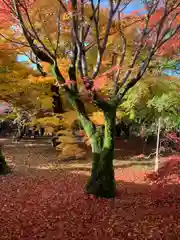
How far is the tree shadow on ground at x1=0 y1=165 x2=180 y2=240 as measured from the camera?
231 inches

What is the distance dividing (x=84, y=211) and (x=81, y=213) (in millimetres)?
174

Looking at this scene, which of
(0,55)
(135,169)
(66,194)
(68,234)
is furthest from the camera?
(135,169)

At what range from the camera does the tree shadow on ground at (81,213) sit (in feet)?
19.3

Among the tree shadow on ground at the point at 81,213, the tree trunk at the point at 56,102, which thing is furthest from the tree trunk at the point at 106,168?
the tree trunk at the point at 56,102

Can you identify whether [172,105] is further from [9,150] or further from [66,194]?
[9,150]

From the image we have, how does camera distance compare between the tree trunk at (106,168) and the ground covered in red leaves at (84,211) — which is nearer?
the ground covered in red leaves at (84,211)

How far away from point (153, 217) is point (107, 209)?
1165mm

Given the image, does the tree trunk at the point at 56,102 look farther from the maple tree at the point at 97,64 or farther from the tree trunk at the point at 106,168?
the tree trunk at the point at 106,168

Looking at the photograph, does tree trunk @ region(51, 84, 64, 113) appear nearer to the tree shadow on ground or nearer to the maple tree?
the tree shadow on ground

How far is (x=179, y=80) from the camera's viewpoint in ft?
48.6

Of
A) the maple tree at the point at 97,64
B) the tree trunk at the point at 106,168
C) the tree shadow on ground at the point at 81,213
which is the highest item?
the maple tree at the point at 97,64

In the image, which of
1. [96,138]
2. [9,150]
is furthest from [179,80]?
[9,150]

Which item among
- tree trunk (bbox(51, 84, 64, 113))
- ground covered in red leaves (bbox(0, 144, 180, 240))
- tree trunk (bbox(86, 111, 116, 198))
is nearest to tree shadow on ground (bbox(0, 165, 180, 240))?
ground covered in red leaves (bbox(0, 144, 180, 240))

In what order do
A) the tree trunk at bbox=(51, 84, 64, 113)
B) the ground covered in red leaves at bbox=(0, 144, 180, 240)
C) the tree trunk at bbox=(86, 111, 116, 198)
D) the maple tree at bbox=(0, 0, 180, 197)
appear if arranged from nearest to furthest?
the ground covered in red leaves at bbox=(0, 144, 180, 240)
the maple tree at bbox=(0, 0, 180, 197)
the tree trunk at bbox=(86, 111, 116, 198)
the tree trunk at bbox=(51, 84, 64, 113)
